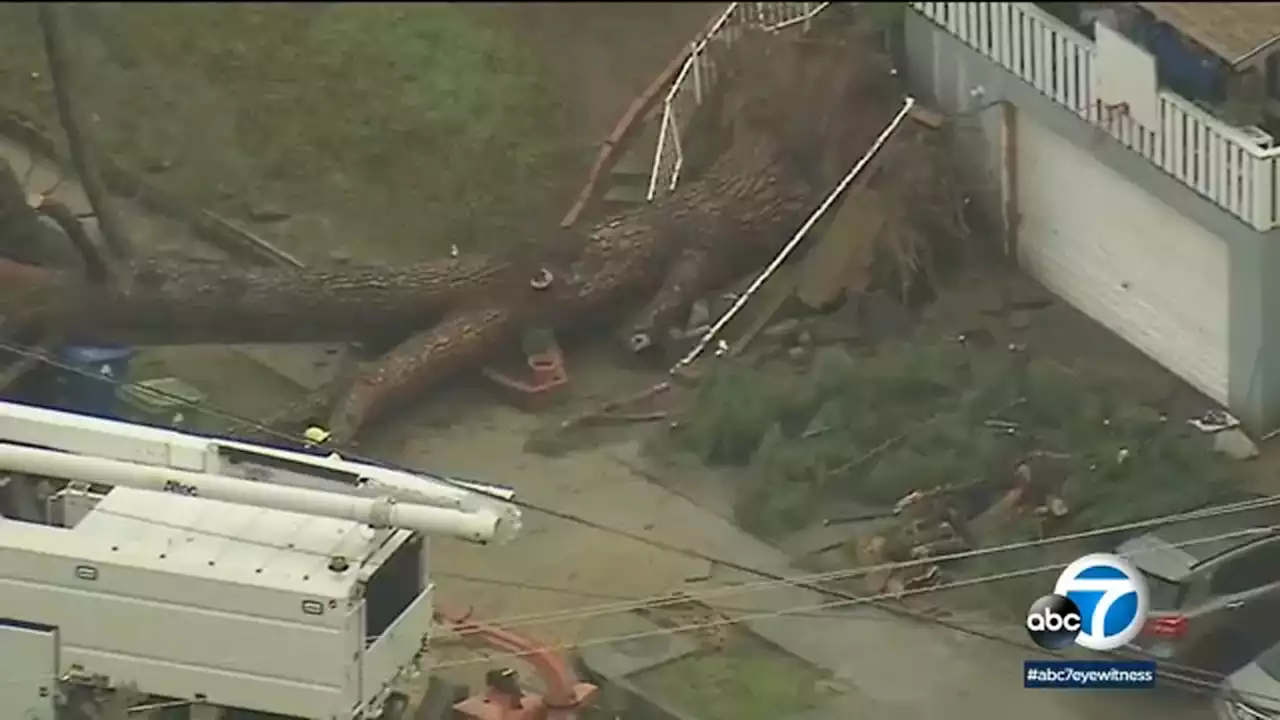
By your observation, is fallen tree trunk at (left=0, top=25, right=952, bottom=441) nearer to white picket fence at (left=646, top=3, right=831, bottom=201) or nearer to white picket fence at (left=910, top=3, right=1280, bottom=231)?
white picket fence at (left=646, top=3, right=831, bottom=201)

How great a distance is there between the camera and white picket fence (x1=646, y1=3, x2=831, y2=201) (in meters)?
5.83

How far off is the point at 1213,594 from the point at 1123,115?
3.13 ft

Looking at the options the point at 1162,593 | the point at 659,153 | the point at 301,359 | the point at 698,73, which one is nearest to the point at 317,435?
the point at 301,359

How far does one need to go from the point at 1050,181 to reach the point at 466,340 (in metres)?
1.12

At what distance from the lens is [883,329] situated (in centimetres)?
541

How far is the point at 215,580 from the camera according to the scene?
4.66 meters

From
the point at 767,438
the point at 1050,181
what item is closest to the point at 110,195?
the point at 767,438

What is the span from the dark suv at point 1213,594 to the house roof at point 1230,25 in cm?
87

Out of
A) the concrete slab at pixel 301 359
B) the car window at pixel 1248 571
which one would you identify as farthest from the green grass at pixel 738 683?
the concrete slab at pixel 301 359

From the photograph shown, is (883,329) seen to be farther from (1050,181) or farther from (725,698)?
(725,698)

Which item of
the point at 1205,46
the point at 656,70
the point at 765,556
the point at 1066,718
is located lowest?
the point at 1066,718

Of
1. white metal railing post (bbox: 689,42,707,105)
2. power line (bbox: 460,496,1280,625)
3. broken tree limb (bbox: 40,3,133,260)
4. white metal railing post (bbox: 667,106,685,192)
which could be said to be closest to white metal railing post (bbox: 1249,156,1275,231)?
power line (bbox: 460,496,1280,625)

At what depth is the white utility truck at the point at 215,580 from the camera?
4.65m

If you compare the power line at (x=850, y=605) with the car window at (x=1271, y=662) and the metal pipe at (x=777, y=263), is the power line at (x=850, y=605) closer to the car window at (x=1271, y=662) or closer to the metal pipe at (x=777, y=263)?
the car window at (x=1271, y=662)
